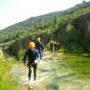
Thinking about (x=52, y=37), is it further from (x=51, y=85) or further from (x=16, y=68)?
(x=51, y=85)

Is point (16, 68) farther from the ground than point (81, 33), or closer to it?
closer to it

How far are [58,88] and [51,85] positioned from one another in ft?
3.53

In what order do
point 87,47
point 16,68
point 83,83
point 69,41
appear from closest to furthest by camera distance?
point 83,83 < point 16,68 < point 87,47 < point 69,41

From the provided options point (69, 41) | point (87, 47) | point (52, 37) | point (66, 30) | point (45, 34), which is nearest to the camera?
point (87, 47)

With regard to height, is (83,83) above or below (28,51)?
below

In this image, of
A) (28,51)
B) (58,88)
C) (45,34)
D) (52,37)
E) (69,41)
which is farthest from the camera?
(45,34)

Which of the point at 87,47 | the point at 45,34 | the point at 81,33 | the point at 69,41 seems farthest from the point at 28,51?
the point at 45,34

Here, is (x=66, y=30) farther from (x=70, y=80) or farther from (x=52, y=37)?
(x=70, y=80)

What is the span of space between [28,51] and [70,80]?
2741 mm

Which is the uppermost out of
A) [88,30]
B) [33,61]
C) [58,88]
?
[88,30]

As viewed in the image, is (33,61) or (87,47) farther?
(87,47)

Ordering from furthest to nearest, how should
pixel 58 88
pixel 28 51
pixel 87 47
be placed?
1. pixel 87 47
2. pixel 28 51
3. pixel 58 88

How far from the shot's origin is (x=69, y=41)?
77.2m

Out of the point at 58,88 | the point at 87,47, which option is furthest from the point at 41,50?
the point at 87,47
